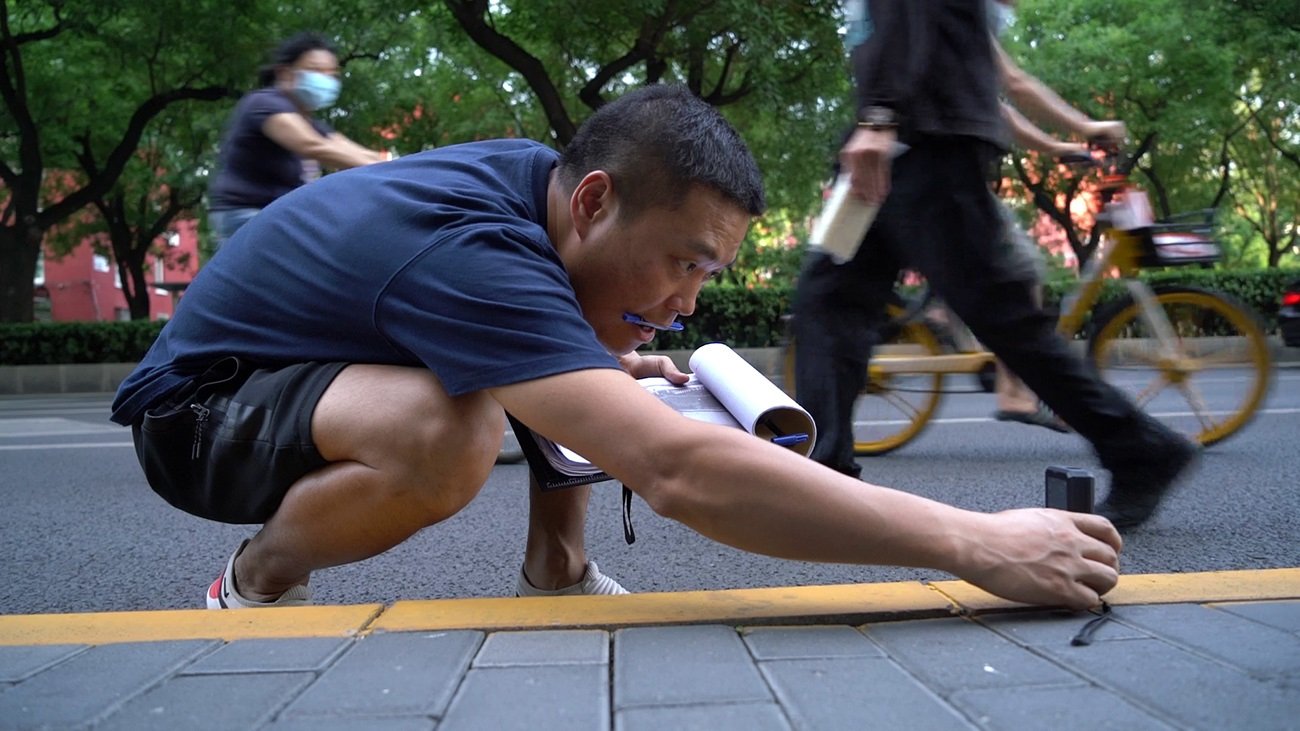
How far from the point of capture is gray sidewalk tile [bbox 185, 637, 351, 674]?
1.69 metres

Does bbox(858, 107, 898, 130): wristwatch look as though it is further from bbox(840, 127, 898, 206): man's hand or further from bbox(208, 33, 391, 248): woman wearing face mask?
bbox(208, 33, 391, 248): woman wearing face mask

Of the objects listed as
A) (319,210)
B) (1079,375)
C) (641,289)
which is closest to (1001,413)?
(1079,375)

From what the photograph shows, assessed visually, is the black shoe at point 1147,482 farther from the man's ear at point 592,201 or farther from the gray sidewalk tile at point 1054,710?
the man's ear at point 592,201

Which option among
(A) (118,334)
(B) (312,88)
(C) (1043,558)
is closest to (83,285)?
(A) (118,334)

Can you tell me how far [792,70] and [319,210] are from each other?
43.6 ft

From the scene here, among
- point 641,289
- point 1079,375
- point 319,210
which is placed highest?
point 319,210

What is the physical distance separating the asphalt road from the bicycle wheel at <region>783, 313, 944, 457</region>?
0.11 m

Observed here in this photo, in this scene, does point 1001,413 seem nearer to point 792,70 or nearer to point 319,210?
point 319,210

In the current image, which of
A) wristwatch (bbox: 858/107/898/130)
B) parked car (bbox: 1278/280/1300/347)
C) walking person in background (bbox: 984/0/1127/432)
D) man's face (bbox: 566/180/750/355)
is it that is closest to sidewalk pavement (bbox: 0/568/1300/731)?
man's face (bbox: 566/180/750/355)

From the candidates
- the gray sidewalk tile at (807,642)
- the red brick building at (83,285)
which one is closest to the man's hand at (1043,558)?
the gray sidewalk tile at (807,642)

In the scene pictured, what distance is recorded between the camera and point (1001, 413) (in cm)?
496

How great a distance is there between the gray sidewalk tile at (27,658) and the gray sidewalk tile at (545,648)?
2.28 feet

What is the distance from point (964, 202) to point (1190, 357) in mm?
2408

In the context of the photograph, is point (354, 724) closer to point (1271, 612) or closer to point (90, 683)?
point (90, 683)
